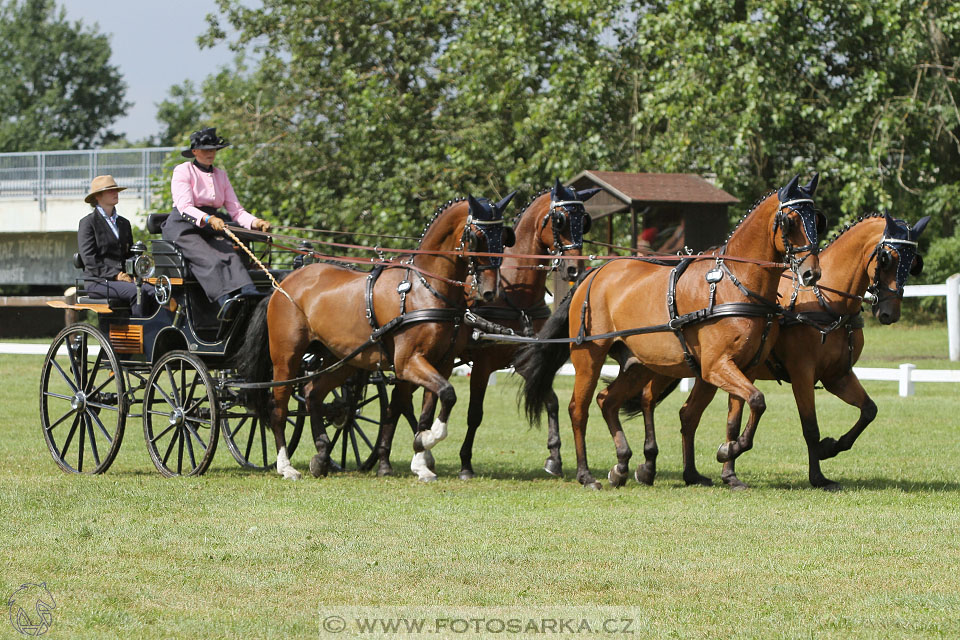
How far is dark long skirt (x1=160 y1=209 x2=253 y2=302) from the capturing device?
10.5 m

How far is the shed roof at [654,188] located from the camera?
55.7 ft

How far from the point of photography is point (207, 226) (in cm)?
1062

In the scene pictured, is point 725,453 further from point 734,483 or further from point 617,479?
point 617,479

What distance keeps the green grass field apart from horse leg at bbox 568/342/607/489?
27 centimetres

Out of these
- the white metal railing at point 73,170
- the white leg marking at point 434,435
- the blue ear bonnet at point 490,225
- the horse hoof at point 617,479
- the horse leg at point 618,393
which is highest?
the white metal railing at point 73,170

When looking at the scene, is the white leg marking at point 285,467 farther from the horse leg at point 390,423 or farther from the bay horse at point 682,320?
the bay horse at point 682,320

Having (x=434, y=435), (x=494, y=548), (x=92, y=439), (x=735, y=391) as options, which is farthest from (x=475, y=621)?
(x=92, y=439)

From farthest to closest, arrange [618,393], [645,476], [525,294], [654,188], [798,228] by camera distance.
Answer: [654,188], [525,294], [618,393], [645,476], [798,228]

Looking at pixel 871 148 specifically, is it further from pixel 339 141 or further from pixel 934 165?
pixel 339 141

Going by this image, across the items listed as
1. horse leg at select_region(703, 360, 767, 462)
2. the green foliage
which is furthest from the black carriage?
the green foliage

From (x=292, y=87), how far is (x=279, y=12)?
1665 mm

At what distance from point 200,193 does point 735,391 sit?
15.6 feet

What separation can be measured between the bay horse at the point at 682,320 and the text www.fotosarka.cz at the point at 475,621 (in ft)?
11.5

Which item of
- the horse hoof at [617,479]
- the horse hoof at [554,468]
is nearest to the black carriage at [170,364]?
the horse hoof at [554,468]
